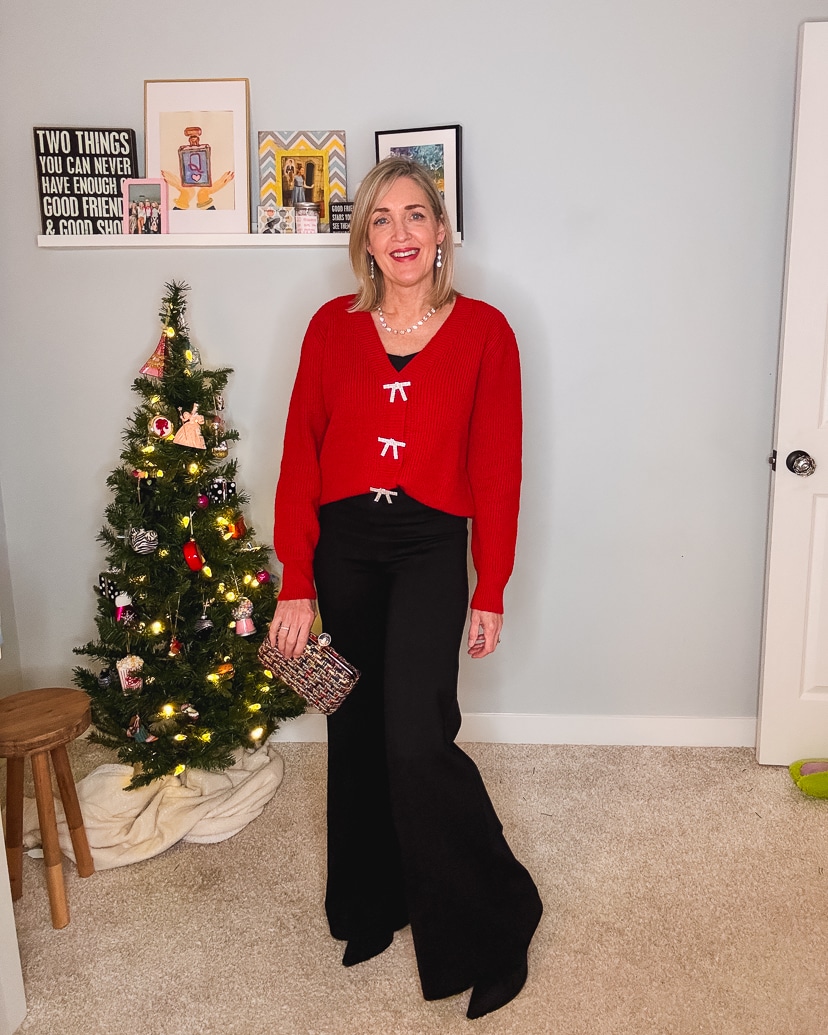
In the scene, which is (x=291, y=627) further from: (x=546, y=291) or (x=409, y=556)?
(x=546, y=291)

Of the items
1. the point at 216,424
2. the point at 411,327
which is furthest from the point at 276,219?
the point at 411,327

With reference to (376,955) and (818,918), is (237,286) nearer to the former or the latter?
(376,955)

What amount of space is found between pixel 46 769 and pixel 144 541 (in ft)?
2.30

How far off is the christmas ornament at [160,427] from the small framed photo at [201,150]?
0.56 metres

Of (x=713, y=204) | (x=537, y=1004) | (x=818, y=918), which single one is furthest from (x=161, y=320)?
(x=818, y=918)

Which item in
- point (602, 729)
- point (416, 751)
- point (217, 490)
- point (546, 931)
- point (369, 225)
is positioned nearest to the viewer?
point (416, 751)

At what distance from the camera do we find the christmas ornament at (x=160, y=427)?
2.46 m

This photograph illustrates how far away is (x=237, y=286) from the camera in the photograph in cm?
261

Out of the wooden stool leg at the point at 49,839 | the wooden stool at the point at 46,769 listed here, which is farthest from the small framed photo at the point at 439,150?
the wooden stool leg at the point at 49,839

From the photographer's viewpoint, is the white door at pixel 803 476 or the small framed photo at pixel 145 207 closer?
the white door at pixel 803 476

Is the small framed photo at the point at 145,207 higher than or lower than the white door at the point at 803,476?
higher

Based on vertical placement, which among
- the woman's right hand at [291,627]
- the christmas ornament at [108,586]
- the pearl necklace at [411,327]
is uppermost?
the pearl necklace at [411,327]

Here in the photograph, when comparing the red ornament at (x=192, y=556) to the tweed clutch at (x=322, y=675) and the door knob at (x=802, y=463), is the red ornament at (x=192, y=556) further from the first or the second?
the door knob at (x=802, y=463)

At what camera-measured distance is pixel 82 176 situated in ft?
8.29
